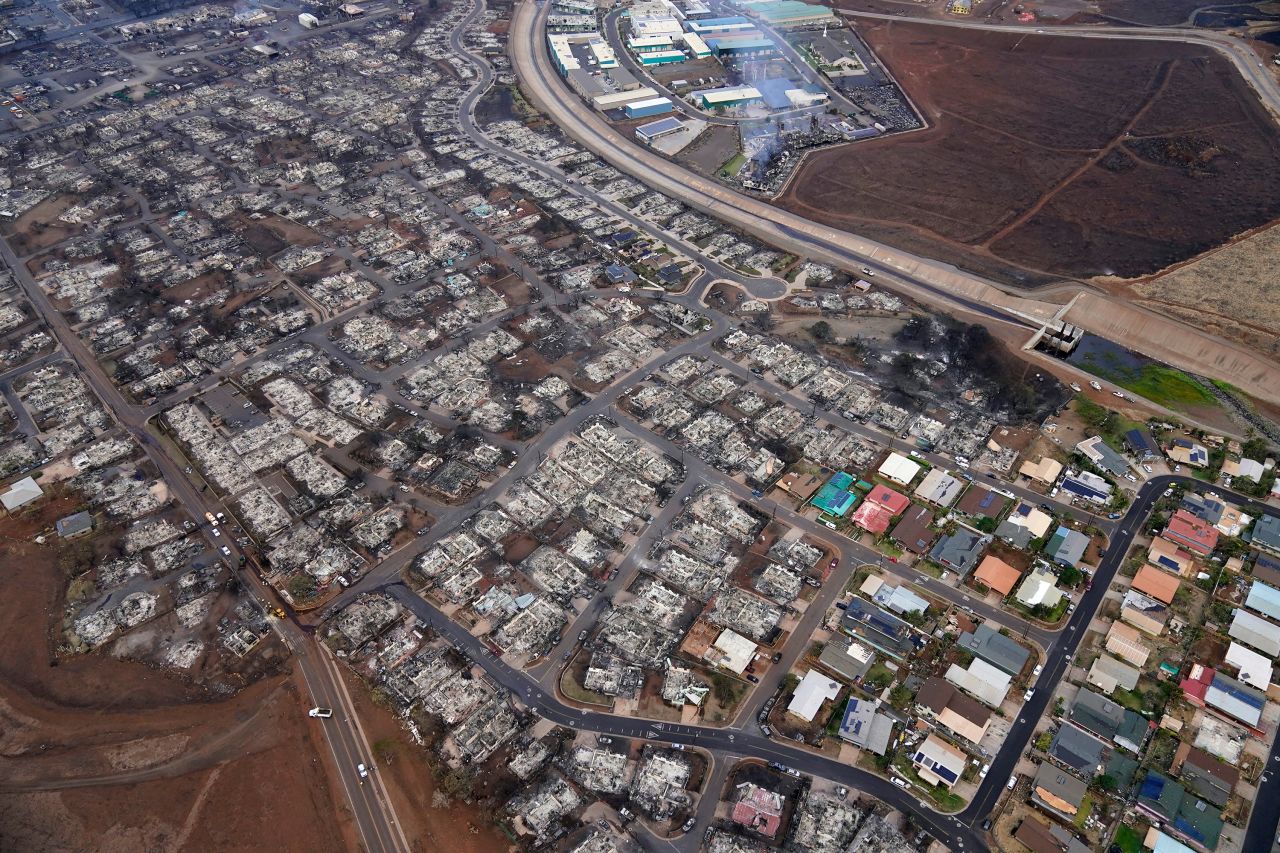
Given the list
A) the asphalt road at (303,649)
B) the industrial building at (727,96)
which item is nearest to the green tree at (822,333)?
the asphalt road at (303,649)

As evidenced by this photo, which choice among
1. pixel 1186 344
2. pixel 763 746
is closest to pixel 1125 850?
pixel 763 746

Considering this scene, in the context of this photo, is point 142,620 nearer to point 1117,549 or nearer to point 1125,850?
point 1125,850

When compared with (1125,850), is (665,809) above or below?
below

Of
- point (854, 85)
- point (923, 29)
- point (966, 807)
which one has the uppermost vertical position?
point (923, 29)

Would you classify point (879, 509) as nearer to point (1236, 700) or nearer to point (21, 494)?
point (1236, 700)

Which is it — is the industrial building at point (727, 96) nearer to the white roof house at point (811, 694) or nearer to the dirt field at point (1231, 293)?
the dirt field at point (1231, 293)

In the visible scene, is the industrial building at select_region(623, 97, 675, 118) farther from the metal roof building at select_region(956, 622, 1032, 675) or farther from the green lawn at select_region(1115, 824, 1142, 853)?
the green lawn at select_region(1115, 824, 1142, 853)

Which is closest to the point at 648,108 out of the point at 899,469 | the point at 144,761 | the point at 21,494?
the point at 899,469
